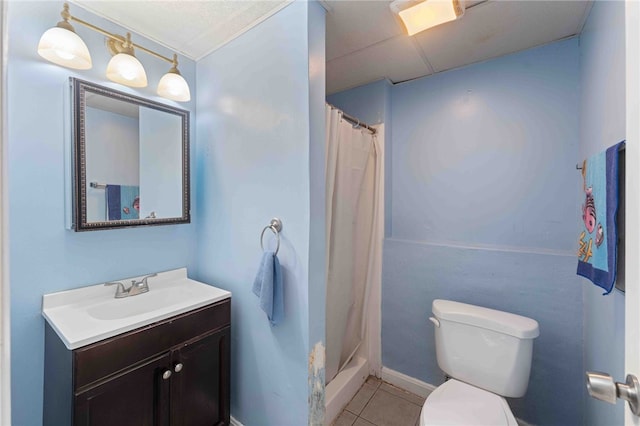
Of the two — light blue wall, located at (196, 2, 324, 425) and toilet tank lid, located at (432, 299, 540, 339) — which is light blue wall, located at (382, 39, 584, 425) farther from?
light blue wall, located at (196, 2, 324, 425)

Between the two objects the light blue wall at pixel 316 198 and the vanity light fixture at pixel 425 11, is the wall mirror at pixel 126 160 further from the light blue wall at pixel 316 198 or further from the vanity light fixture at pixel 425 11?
the vanity light fixture at pixel 425 11

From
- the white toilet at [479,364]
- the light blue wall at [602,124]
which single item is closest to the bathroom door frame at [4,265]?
the white toilet at [479,364]

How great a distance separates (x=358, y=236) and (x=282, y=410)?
1122 mm

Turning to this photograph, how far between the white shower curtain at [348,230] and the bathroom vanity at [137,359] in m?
0.67

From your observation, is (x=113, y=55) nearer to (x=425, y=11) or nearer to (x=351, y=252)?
(x=425, y=11)

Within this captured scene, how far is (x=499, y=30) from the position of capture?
1384 mm

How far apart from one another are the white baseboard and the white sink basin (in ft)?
4.54

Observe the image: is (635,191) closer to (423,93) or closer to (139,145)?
(423,93)

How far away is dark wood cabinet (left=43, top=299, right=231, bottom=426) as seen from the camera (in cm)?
94

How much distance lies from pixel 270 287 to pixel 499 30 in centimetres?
179

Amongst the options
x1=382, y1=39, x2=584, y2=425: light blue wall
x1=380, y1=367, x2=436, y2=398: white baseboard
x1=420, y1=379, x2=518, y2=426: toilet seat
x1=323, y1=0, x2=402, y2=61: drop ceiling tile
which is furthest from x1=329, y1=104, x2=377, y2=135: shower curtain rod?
x1=380, y1=367, x2=436, y2=398: white baseboard

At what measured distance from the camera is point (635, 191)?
505 millimetres

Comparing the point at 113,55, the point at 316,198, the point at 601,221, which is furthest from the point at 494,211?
the point at 113,55

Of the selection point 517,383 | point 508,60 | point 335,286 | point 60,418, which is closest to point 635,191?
point 517,383
